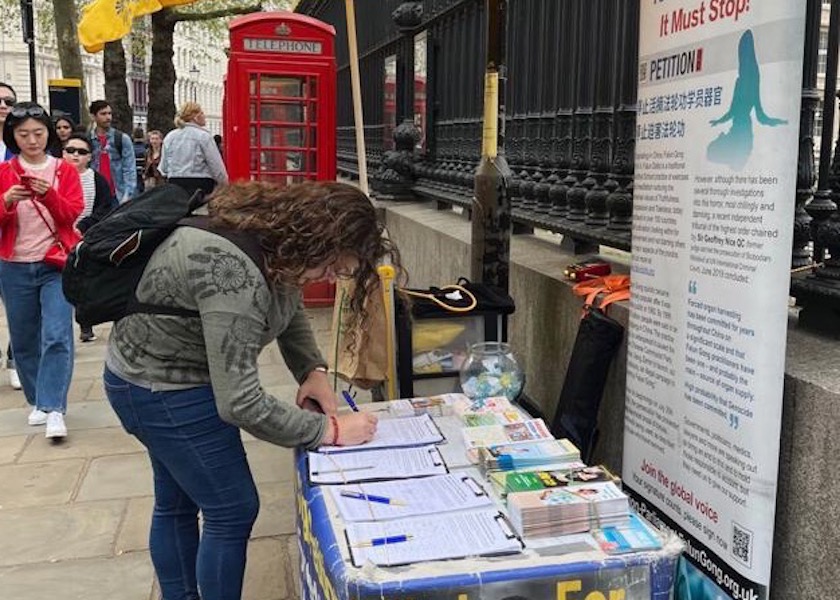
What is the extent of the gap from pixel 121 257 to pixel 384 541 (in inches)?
44.3

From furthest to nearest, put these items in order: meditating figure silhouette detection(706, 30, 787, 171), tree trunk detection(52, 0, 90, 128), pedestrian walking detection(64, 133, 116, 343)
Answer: tree trunk detection(52, 0, 90, 128) < pedestrian walking detection(64, 133, 116, 343) < meditating figure silhouette detection(706, 30, 787, 171)

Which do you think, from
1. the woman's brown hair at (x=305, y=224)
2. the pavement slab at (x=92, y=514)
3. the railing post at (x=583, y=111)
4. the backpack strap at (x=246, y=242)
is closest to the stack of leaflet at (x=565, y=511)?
the woman's brown hair at (x=305, y=224)

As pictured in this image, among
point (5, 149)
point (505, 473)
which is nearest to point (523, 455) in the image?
point (505, 473)

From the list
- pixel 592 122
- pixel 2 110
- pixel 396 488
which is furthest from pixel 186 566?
pixel 2 110

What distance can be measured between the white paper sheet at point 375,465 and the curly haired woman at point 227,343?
0.06 meters

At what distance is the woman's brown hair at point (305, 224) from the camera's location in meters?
2.48

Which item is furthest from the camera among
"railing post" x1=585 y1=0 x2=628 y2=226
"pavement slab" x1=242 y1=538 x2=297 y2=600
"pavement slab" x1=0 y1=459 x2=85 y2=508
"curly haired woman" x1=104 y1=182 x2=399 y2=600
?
"pavement slab" x1=0 y1=459 x2=85 y2=508

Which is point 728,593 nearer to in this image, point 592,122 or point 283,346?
point 283,346

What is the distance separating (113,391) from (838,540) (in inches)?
80.4

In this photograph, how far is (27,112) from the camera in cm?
544

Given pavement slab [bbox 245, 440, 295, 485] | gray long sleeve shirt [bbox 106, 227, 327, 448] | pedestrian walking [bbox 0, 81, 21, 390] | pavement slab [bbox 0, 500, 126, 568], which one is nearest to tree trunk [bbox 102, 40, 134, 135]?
pedestrian walking [bbox 0, 81, 21, 390]

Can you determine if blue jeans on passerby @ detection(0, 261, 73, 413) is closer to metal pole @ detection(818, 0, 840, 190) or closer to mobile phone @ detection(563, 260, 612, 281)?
mobile phone @ detection(563, 260, 612, 281)

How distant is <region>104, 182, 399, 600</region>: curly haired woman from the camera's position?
8.04 feet

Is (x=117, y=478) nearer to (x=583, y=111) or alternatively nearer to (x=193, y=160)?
(x=583, y=111)
